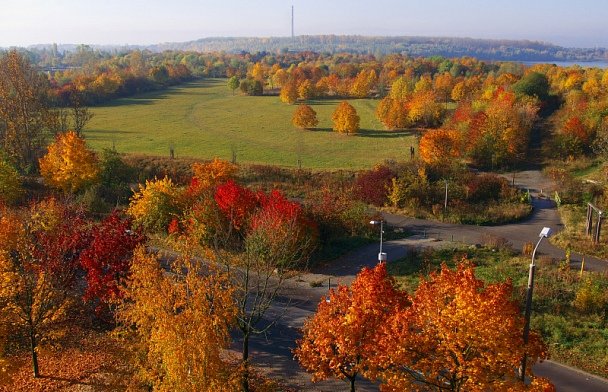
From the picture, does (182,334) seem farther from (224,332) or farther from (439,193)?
(439,193)

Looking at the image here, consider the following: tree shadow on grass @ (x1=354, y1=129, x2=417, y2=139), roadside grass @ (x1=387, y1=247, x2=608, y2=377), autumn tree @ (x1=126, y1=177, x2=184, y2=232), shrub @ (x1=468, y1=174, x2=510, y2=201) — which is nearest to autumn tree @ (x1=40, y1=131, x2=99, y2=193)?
autumn tree @ (x1=126, y1=177, x2=184, y2=232)

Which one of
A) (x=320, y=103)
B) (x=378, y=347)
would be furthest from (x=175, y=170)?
(x=320, y=103)

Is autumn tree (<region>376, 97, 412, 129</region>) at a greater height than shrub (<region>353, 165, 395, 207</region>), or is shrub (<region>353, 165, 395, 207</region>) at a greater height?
autumn tree (<region>376, 97, 412, 129</region>)

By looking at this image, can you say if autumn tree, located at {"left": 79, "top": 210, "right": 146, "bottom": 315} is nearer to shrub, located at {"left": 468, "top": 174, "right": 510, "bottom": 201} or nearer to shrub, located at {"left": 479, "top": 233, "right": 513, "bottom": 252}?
shrub, located at {"left": 479, "top": 233, "right": 513, "bottom": 252}

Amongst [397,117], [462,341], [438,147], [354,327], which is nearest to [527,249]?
[462,341]

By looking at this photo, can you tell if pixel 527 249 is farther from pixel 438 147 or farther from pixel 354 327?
pixel 438 147

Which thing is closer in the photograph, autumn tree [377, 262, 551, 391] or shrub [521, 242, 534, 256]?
autumn tree [377, 262, 551, 391]
